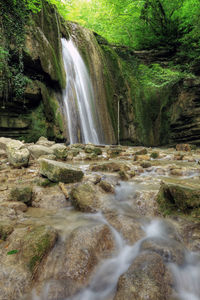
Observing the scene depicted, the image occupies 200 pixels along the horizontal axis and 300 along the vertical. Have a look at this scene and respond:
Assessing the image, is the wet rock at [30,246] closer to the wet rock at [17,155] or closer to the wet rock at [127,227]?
the wet rock at [127,227]

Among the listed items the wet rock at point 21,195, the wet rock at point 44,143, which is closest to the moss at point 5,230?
the wet rock at point 21,195

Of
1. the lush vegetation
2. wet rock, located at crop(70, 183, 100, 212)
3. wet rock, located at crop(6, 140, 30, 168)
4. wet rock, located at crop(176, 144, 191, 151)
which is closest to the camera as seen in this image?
wet rock, located at crop(70, 183, 100, 212)

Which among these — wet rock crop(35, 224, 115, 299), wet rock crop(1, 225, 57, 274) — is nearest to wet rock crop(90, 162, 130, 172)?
wet rock crop(35, 224, 115, 299)

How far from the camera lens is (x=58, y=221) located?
2.43 meters

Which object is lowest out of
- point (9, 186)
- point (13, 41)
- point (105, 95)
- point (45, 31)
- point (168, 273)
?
point (168, 273)

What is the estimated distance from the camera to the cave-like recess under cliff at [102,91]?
299 inches

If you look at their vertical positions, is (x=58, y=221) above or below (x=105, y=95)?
below

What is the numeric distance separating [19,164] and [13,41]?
579cm

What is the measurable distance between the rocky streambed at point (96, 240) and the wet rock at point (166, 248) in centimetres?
1

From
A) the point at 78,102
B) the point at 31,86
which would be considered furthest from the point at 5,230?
the point at 78,102

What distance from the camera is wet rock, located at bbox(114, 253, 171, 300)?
138 cm

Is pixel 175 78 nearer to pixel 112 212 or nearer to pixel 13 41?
pixel 13 41

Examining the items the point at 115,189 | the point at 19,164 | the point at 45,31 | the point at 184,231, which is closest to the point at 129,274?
the point at 184,231

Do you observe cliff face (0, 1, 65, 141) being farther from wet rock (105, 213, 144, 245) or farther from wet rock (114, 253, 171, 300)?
wet rock (114, 253, 171, 300)
